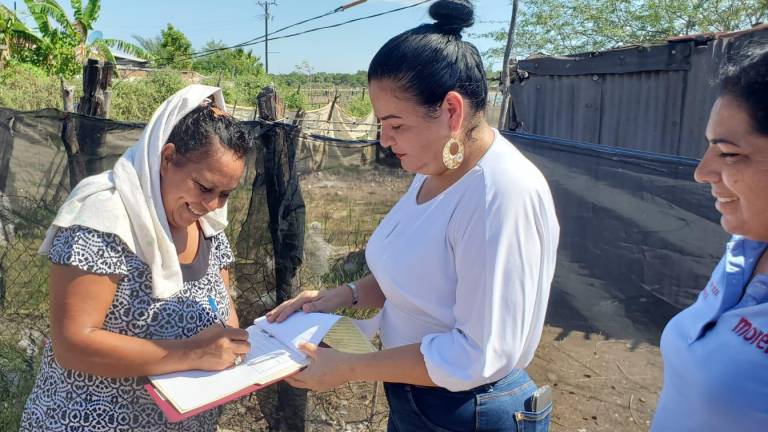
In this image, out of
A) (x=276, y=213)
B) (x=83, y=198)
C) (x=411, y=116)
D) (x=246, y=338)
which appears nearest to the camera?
(x=411, y=116)

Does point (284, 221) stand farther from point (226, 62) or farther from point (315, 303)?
point (226, 62)

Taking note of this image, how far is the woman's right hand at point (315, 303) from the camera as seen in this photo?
1.94 metres

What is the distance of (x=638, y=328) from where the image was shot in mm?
3531

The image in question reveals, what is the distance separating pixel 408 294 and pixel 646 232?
7.68 ft

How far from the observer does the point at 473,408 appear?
1.54 metres

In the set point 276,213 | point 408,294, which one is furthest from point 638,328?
point 408,294

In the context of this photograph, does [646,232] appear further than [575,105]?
No

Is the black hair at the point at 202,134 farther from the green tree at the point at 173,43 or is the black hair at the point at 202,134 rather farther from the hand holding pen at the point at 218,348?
the green tree at the point at 173,43

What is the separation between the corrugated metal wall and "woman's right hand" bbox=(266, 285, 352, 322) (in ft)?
14.5

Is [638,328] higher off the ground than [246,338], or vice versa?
[246,338]

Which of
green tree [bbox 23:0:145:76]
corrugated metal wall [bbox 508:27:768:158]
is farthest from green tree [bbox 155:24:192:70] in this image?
corrugated metal wall [bbox 508:27:768:158]

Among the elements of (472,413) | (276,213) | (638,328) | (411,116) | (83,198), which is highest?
(411,116)

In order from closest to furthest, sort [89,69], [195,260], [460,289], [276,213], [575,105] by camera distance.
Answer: [460,289] → [195,260] → [276,213] → [89,69] → [575,105]

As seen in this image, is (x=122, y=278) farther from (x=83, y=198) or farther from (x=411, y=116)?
(x=411, y=116)
